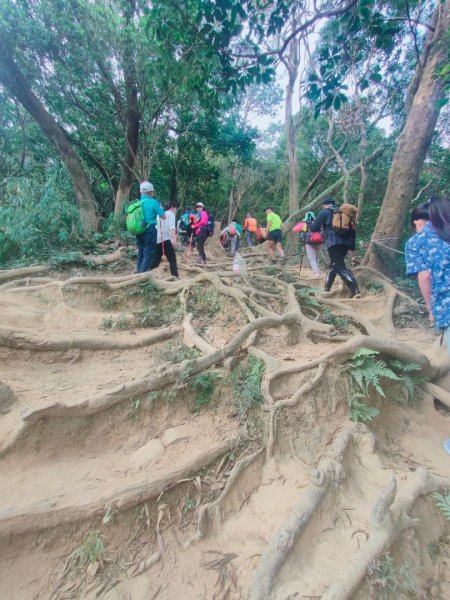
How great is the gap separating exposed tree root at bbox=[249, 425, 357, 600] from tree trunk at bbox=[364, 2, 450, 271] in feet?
15.5

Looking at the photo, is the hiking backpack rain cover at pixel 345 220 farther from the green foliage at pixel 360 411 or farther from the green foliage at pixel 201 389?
the green foliage at pixel 201 389

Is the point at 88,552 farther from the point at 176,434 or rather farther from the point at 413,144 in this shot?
the point at 413,144

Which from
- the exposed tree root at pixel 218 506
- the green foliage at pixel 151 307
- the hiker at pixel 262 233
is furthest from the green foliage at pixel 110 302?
the hiker at pixel 262 233

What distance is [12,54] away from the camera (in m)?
8.89

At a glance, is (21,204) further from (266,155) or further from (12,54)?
(266,155)

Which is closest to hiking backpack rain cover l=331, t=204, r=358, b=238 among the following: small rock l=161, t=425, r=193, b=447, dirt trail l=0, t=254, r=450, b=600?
dirt trail l=0, t=254, r=450, b=600

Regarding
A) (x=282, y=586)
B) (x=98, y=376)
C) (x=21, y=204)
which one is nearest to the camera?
(x=282, y=586)

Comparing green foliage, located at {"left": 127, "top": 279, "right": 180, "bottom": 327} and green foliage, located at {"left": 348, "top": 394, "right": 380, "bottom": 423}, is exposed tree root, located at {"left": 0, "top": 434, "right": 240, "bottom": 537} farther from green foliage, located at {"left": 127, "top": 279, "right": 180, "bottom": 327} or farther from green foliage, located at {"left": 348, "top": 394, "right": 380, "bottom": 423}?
green foliage, located at {"left": 127, "top": 279, "right": 180, "bottom": 327}

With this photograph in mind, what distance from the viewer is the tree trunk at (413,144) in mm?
5621

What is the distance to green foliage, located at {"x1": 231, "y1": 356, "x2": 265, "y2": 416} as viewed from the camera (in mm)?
2941

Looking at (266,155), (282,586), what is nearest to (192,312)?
(282,586)

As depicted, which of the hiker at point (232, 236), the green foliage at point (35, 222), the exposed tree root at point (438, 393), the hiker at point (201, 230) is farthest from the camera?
the hiker at point (232, 236)

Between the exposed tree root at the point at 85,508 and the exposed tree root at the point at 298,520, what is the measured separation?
73 cm

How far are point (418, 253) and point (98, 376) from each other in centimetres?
304
